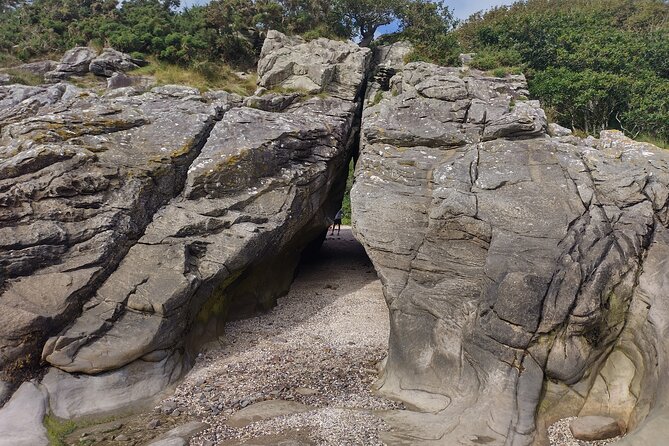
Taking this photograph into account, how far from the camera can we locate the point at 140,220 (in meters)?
13.9

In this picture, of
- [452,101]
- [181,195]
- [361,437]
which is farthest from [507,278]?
[181,195]

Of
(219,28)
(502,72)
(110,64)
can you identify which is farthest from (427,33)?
(110,64)

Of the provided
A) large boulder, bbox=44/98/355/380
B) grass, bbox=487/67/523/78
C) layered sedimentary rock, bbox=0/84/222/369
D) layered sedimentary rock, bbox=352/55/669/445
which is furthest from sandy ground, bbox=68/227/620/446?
grass, bbox=487/67/523/78

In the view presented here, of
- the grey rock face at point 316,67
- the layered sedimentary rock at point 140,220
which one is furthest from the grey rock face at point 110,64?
the grey rock face at point 316,67

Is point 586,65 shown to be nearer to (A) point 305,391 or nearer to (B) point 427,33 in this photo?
(B) point 427,33

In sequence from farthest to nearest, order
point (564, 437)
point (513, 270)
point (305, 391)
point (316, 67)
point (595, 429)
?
1. point (316, 67)
2. point (305, 391)
3. point (513, 270)
4. point (564, 437)
5. point (595, 429)

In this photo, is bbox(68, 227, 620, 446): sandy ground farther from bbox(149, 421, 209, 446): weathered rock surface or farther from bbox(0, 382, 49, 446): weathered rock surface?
bbox(0, 382, 49, 446): weathered rock surface

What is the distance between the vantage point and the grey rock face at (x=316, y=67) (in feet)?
68.6

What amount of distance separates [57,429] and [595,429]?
481 inches

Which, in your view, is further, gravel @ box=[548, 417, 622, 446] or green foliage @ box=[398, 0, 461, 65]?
green foliage @ box=[398, 0, 461, 65]

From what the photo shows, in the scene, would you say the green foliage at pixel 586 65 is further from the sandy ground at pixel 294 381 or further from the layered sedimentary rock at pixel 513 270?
the sandy ground at pixel 294 381

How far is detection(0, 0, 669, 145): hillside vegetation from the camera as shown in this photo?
2378cm

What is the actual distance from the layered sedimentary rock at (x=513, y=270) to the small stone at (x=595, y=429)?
54 centimetres

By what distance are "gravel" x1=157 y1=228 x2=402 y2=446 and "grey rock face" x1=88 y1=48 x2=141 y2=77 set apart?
15.6 m
